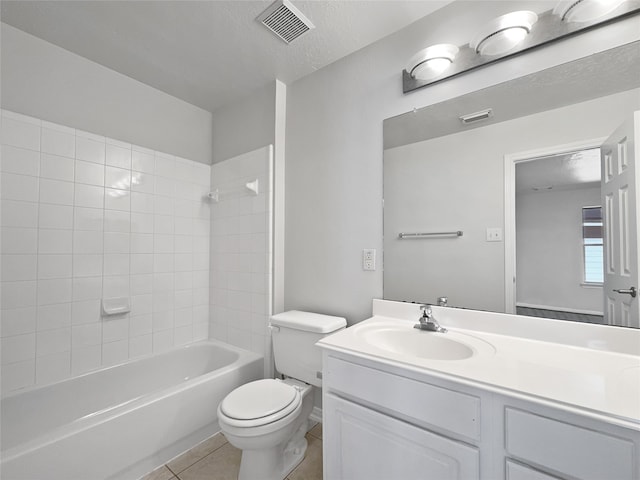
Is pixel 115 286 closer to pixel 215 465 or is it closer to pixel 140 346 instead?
pixel 140 346

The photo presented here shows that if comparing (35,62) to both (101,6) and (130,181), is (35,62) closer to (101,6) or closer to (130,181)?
(101,6)

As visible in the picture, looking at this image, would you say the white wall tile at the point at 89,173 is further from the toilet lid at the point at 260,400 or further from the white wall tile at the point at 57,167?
the toilet lid at the point at 260,400

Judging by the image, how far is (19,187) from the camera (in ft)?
5.17

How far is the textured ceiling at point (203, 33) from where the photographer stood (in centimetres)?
144

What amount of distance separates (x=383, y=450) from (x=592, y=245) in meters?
1.08

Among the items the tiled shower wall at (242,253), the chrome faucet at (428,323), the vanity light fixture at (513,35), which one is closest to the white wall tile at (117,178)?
the tiled shower wall at (242,253)

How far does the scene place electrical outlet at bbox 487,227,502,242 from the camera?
1.26m

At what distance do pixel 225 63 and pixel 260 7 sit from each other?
0.55 metres

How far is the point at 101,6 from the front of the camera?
1.44m

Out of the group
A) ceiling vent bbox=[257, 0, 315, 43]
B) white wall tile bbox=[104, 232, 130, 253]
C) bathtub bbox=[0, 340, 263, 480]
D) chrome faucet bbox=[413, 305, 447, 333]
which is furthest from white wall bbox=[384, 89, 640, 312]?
white wall tile bbox=[104, 232, 130, 253]

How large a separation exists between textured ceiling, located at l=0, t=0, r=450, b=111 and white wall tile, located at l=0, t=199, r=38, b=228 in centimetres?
99

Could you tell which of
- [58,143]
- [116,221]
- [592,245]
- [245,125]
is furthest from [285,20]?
[592,245]

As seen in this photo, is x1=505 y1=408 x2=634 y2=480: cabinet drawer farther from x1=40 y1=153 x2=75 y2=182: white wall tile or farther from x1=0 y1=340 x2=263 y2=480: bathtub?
x1=40 y1=153 x2=75 y2=182: white wall tile

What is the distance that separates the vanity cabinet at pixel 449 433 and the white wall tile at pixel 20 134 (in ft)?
6.66
